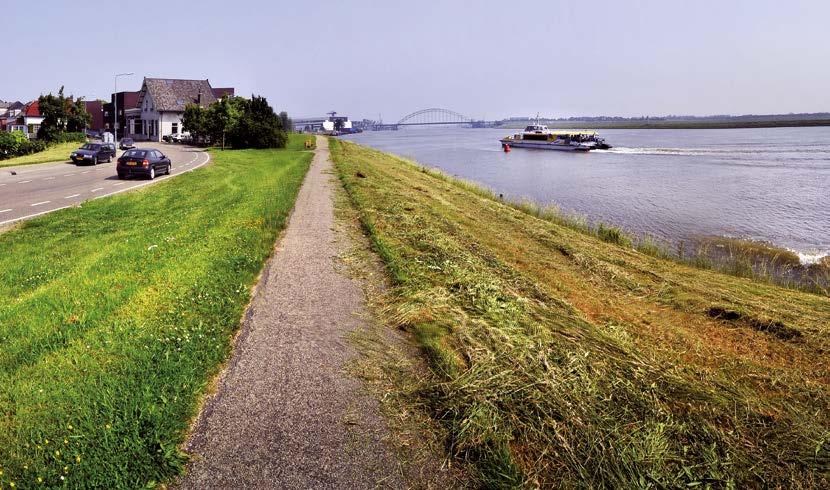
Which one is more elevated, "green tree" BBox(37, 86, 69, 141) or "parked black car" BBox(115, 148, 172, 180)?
"green tree" BBox(37, 86, 69, 141)

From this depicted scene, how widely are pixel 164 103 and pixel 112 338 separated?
239 feet

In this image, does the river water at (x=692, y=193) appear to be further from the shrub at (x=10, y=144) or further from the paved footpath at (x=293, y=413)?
the shrub at (x=10, y=144)

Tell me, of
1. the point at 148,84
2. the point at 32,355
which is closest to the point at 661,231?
the point at 32,355

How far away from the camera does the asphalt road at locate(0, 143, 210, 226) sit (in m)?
15.4

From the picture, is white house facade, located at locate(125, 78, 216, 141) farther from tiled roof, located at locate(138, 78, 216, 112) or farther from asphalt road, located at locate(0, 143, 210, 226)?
asphalt road, located at locate(0, 143, 210, 226)

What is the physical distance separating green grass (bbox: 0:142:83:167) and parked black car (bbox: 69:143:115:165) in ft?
11.5

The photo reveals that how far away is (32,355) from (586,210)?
23099 mm

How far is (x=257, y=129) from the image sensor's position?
4806cm

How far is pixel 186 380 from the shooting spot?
4355mm

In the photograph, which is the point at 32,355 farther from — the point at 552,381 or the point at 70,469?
the point at 552,381

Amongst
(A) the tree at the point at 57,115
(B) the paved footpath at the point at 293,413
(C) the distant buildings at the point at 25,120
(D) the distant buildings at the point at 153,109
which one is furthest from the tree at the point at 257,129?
(C) the distant buildings at the point at 25,120

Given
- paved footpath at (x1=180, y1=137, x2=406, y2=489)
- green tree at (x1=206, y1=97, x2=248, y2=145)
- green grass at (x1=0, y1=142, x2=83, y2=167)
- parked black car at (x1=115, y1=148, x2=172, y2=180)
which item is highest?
green tree at (x1=206, y1=97, x2=248, y2=145)

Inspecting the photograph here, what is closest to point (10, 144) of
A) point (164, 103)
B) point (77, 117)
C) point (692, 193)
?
point (77, 117)

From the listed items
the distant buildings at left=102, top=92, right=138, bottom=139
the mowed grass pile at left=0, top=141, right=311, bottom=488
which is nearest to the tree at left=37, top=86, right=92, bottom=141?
the distant buildings at left=102, top=92, right=138, bottom=139
